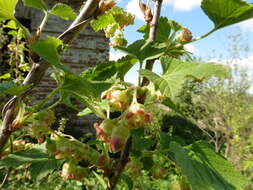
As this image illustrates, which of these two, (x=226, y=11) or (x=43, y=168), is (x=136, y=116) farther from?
(x=43, y=168)

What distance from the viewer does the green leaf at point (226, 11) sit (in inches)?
22.1

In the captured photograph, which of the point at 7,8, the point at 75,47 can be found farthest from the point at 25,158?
the point at 75,47

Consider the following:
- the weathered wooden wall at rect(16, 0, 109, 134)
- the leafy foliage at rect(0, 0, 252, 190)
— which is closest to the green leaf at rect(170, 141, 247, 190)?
the leafy foliage at rect(0, 0, 252, 190)

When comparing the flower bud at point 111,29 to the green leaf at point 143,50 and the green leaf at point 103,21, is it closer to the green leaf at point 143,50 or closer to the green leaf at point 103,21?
the green leaf at point 103,21

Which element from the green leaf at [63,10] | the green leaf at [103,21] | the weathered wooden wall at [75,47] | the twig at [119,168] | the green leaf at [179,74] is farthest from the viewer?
the weathered wooden wall at [75,47]

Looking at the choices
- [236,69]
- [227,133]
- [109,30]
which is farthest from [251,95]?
[109,30]

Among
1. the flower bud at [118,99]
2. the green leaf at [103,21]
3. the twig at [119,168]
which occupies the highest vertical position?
the green leaf at [103,21]

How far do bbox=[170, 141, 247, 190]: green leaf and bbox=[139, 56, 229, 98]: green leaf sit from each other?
0.13 metres

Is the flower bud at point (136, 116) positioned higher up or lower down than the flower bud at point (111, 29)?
lower down

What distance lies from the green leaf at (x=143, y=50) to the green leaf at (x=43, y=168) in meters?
0.40

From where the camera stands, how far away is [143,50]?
23.5 inches

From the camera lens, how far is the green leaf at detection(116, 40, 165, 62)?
593mm

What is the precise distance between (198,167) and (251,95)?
6.82m

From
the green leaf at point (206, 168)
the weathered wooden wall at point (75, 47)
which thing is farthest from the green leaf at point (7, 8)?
the weathered wooden wall at point (75, 47)
